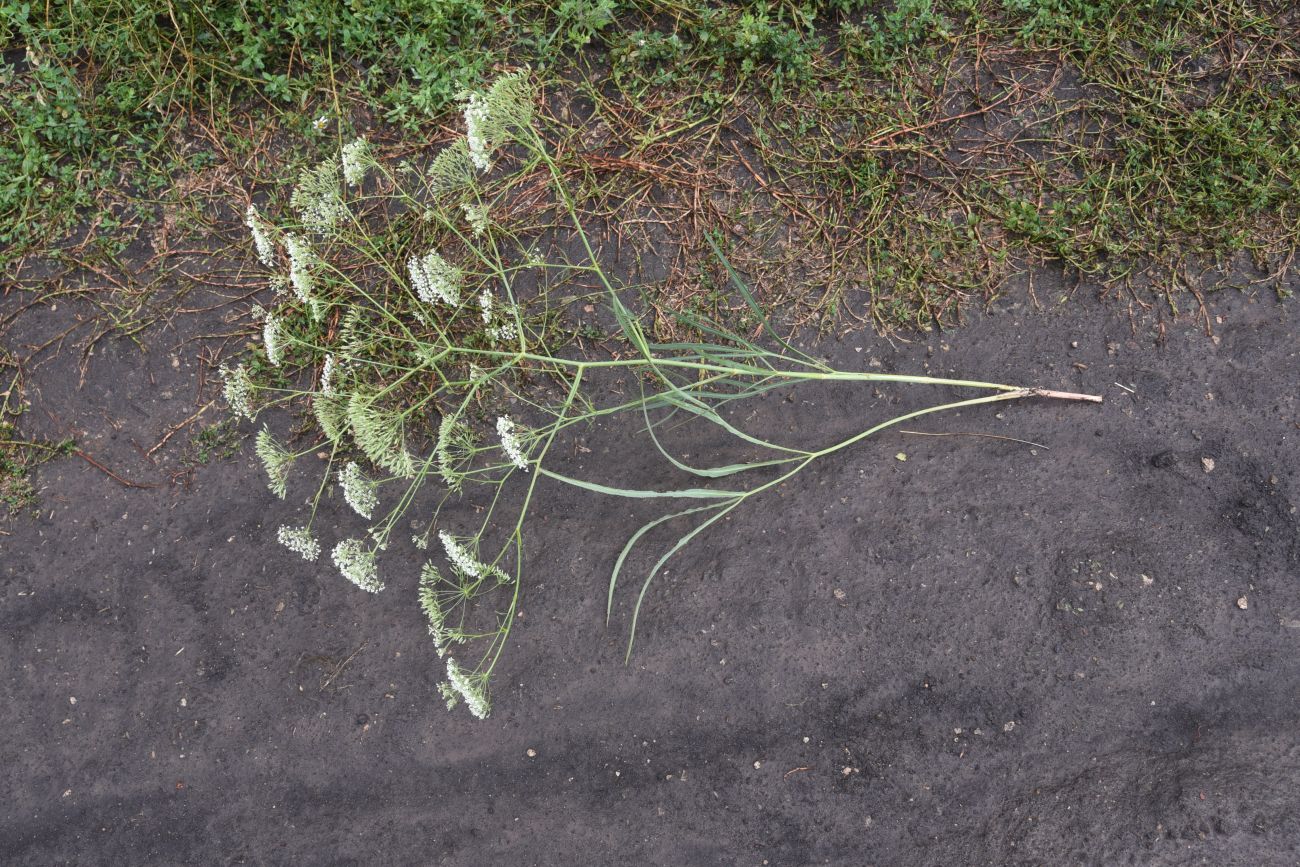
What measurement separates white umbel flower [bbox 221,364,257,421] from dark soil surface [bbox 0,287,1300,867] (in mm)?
149

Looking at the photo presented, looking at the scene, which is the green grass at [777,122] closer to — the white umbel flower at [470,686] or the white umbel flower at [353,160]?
the white umbel flower at [353,160]

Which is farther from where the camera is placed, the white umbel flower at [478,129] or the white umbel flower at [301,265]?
the white umbel flower at [301,265]

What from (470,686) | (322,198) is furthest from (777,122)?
(470,686)

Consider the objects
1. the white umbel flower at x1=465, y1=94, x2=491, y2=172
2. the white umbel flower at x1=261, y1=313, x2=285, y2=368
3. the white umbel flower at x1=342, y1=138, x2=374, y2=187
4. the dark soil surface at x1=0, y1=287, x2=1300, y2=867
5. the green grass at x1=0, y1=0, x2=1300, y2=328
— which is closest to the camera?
the white umbel flower at x1=465, y1=94, x2=491, y2=172

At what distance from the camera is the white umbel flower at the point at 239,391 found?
211 cm

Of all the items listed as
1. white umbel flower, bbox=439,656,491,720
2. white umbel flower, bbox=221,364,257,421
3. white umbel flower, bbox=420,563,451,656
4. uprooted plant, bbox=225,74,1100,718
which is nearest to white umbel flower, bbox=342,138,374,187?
Answer: uprooted plant, bbox=225,74,1100,718

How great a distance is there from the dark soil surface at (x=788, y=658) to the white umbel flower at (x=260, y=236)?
1.58 feet

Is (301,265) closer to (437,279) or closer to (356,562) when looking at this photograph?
(437,279)

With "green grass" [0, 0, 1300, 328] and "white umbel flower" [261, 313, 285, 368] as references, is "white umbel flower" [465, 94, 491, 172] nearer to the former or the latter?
"green grass" [0, 0, 1300, 328]

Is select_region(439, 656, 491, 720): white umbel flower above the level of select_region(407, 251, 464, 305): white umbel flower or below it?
below

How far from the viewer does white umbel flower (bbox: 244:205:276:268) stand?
6.77 ft

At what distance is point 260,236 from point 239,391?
42cm

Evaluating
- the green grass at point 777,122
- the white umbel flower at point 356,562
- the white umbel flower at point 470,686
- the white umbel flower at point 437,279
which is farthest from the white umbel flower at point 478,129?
the white umbel flower at point 470,686

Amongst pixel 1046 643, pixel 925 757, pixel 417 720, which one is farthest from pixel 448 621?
pixel 1046 643
